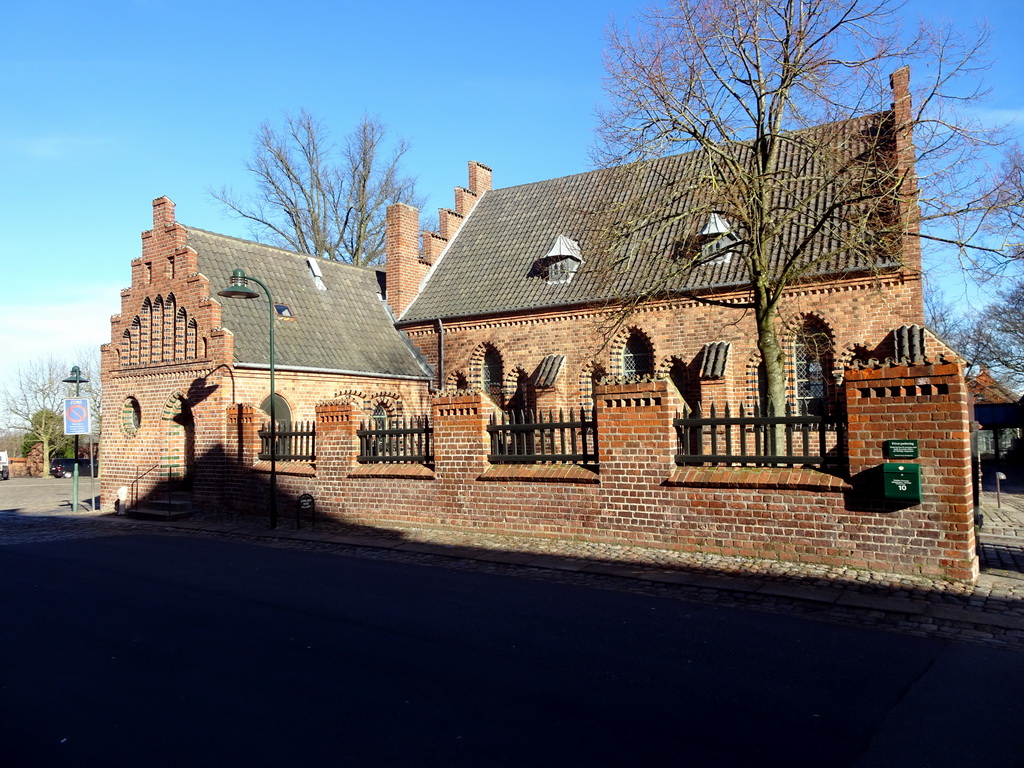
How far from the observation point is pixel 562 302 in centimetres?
2081

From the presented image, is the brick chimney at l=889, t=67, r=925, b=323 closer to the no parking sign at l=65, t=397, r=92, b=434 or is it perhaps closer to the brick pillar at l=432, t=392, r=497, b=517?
the brick pillar at l=432, t=392, r=497, b=517

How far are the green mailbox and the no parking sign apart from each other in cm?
1889

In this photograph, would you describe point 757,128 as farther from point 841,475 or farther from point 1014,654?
point 1014,654

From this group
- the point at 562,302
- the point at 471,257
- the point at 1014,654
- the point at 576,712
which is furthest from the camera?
the point at 471,257

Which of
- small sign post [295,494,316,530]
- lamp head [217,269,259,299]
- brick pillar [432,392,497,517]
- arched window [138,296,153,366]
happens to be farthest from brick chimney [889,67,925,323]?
arched window [138,296,153,366]

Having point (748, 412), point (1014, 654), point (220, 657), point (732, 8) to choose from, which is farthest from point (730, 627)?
point (748, 412)

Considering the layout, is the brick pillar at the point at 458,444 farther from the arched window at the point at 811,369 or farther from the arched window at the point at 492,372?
the arched window at the point at 492,372

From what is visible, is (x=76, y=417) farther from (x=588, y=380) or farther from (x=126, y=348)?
(x=588, y=380)

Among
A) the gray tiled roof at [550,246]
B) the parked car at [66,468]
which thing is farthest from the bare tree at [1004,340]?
the parked car at [66,468]

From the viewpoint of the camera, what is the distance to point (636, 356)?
20703mm

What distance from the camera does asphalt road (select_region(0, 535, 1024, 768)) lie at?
4250mm

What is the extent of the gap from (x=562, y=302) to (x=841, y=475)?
12364 millimetres

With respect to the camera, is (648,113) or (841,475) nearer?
(841,475)

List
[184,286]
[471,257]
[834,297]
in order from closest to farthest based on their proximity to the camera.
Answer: [834,297], [184,286], [471,257]
